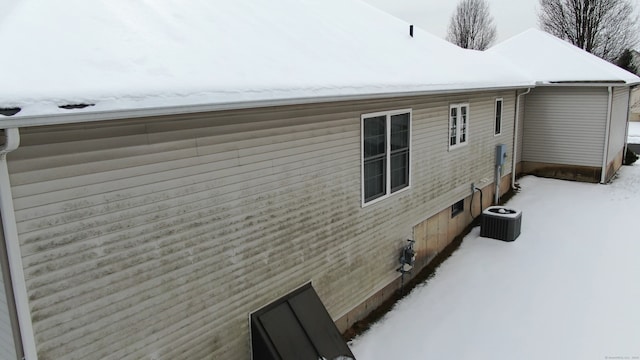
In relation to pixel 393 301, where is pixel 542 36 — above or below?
above

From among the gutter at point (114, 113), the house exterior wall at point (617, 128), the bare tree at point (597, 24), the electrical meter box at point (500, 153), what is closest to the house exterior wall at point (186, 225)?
the gutter at point (114, 113)

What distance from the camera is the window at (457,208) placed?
1010cm

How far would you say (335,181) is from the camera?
19.9 feet

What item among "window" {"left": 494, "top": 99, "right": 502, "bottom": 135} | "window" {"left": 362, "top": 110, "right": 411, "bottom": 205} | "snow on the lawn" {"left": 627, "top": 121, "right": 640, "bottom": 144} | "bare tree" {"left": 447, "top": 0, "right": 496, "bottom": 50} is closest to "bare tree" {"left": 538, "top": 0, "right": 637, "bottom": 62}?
"snow on the lawn" {"left": 627, "top": 121, "right": 640, "bottom": 144}

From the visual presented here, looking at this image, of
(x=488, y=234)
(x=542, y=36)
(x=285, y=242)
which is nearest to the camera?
(x=285, y=242)

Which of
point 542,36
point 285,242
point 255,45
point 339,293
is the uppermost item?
point 542,36

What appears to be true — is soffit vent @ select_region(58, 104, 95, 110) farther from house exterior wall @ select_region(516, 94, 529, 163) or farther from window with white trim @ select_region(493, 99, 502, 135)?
house exterior wall @ select_region(516, 94, 529, 163)

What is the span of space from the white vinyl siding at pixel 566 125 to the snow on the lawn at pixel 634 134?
1277 centimetres

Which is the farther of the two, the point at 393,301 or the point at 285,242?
the point at 393,301

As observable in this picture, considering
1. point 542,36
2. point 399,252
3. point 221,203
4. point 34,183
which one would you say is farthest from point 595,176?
point 34,183

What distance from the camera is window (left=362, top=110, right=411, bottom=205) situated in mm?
6738

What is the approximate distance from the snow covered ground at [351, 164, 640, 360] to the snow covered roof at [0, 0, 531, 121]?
3.27 metres

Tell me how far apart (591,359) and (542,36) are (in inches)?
597

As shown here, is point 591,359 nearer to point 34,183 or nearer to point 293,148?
point 293,148
